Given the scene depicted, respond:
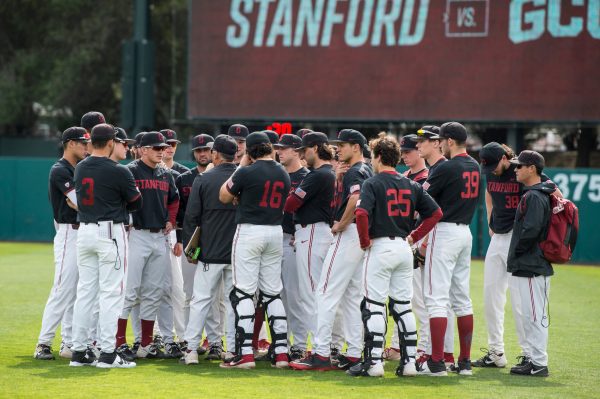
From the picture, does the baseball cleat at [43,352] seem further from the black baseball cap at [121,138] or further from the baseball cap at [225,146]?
the baseball cap at [225,146]

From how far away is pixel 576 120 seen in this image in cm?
1912

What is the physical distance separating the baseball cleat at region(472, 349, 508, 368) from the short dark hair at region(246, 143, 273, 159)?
8.85 feet

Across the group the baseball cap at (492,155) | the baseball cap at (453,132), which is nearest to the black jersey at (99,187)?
the baseball cap at (453,132)

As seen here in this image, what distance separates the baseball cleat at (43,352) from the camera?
27.7 feet

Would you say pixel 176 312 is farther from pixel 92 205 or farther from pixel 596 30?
pixel 596 30

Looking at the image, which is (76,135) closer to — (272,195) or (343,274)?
(272,195)

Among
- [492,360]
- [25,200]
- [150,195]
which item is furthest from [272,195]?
[25,200]

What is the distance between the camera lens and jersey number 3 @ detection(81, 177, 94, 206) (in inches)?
313

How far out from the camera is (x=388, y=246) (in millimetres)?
7789

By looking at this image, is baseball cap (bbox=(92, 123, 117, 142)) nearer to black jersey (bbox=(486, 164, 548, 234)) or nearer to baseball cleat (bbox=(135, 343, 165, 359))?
baseball cleat (bbox=(135, 343, 165, 359))

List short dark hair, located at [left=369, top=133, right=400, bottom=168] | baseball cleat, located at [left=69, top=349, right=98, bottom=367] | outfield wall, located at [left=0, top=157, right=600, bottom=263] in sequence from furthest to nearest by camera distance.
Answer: outfield wall, located at [left=0, top=157, right=600, bottom=263], baseball cleat, located at [left=69, top=349, right=98, bottom=367], short dark hair, located at [left=369, top=133, right=400, bottom=168]

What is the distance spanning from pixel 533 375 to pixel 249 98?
1391 cm

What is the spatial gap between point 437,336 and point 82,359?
9.74 feet

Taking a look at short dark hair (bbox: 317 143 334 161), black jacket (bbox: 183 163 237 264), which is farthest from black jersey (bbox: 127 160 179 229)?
short dark hair (bbox: 317 143 334 161)
